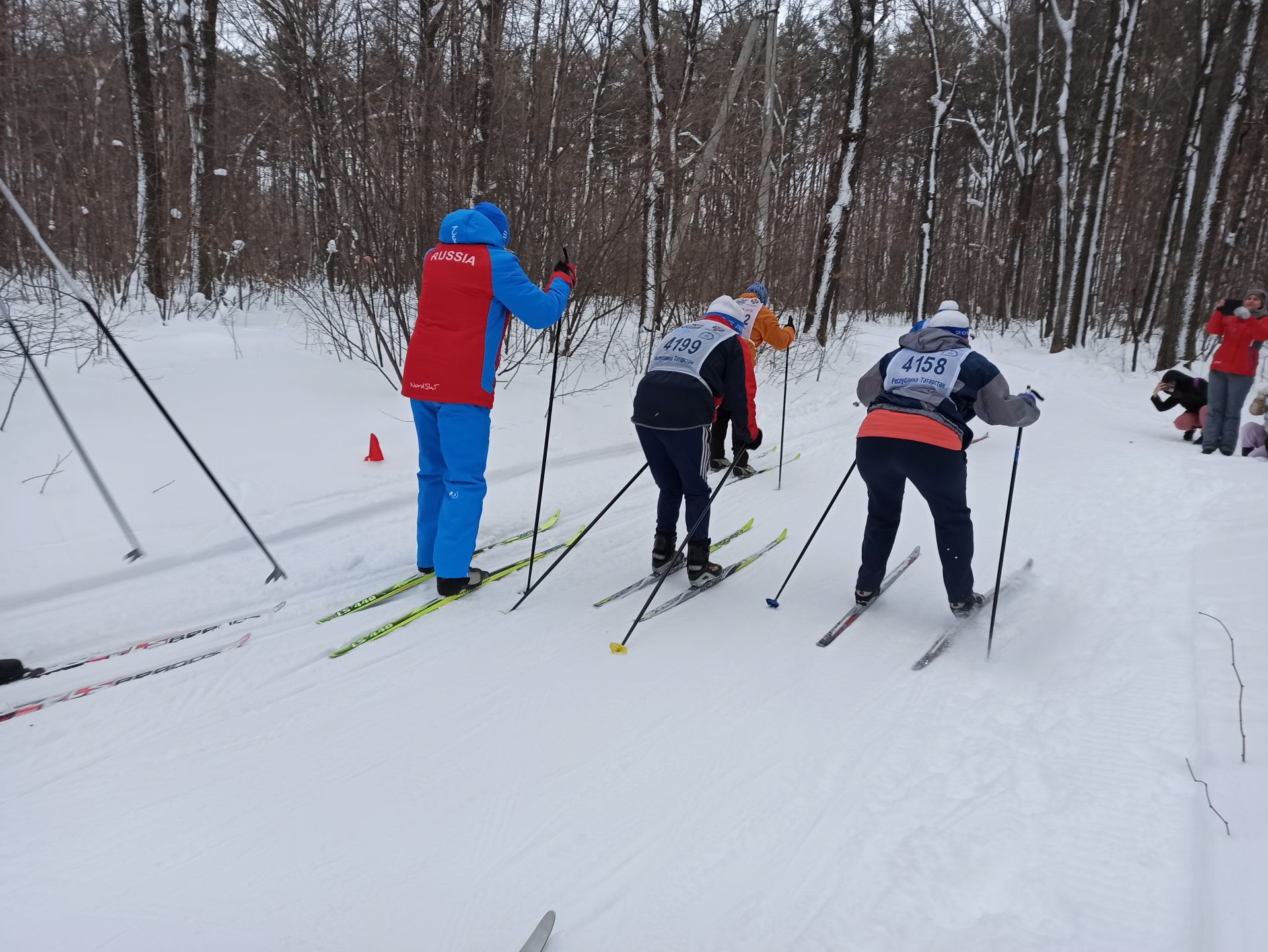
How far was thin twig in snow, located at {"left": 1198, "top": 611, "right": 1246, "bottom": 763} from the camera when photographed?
2740 millimetres

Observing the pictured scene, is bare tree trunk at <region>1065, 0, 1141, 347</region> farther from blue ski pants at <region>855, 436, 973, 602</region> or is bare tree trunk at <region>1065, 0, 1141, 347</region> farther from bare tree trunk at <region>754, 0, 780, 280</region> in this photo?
blue ski pants at <region>855, 436, 973, 602</region>

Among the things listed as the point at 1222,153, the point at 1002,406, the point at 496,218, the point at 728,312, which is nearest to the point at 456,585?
the point at 496,218

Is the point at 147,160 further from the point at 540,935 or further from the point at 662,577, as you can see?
the point at 540,935

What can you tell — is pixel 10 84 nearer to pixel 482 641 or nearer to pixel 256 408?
pixel 256 408

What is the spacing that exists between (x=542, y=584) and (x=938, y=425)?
252 cm

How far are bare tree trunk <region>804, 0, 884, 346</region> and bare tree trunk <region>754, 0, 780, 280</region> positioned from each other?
3.94 ft

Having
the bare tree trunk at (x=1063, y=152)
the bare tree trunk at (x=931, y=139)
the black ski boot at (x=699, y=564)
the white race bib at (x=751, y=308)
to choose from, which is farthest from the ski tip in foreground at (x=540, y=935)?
the bare tree trunk at (x=931, y=139)

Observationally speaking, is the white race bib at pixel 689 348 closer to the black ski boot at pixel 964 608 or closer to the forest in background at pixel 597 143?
the black ski boot at pixel 964 608

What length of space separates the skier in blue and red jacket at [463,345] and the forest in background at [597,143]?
3.61m

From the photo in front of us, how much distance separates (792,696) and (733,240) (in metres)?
10.8

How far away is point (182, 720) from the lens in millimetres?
3033

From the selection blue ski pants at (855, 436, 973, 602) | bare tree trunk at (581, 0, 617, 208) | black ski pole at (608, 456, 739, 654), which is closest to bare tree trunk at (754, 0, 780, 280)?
bare tree trunk at (581, 0, 617, 208)

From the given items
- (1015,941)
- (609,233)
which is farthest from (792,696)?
(609,233)

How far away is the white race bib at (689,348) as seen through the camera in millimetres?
4375
